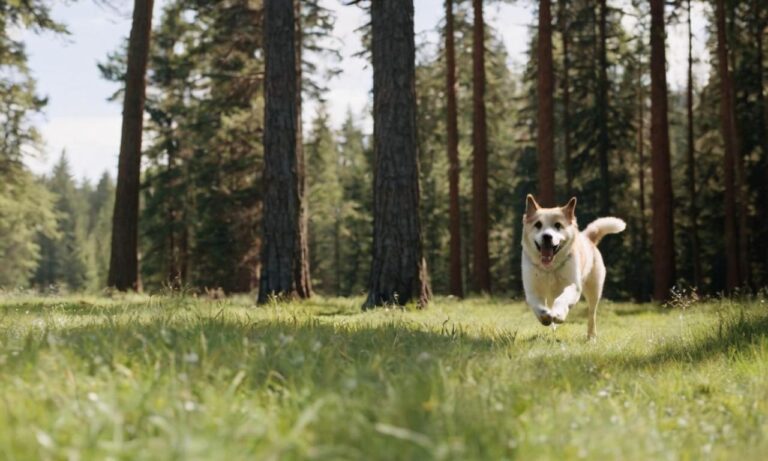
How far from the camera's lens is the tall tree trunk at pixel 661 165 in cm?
1930

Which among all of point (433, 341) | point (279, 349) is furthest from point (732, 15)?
point (279, 349)

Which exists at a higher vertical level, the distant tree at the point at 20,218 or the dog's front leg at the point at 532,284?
the distant tree at the point at 20,218

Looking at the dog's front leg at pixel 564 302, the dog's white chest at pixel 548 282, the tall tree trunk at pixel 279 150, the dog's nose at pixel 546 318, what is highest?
the tall tree trunk at pixel 279 150

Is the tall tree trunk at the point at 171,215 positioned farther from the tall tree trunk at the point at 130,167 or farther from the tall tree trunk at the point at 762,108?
the tall tree trunk at the point at 762,108

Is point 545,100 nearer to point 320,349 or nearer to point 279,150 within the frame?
point 279,150

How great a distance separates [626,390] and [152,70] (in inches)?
1333

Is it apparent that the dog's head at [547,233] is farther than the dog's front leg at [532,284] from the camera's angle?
No

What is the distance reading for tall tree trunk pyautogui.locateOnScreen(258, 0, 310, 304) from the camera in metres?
13.4

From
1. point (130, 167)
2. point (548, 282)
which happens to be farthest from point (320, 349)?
point (130, 167)

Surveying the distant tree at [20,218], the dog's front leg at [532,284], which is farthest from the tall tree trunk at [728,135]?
the distant tree at [20,218]

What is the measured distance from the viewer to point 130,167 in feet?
55.3

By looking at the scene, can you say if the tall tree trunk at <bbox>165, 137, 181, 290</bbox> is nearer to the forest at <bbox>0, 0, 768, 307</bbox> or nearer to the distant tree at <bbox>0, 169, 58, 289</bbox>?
the forest at <bbox>0, 0, 768, 307</bbox>

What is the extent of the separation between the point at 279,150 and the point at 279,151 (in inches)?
0.8

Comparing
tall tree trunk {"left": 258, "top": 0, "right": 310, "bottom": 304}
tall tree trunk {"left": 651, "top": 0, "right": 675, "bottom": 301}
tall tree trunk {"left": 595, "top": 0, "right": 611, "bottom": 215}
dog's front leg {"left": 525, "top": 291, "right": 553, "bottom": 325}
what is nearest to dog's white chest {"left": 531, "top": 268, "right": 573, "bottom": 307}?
dog's front leg {"left": 525, "top": 291, "right": 553, "bottom": 325}
